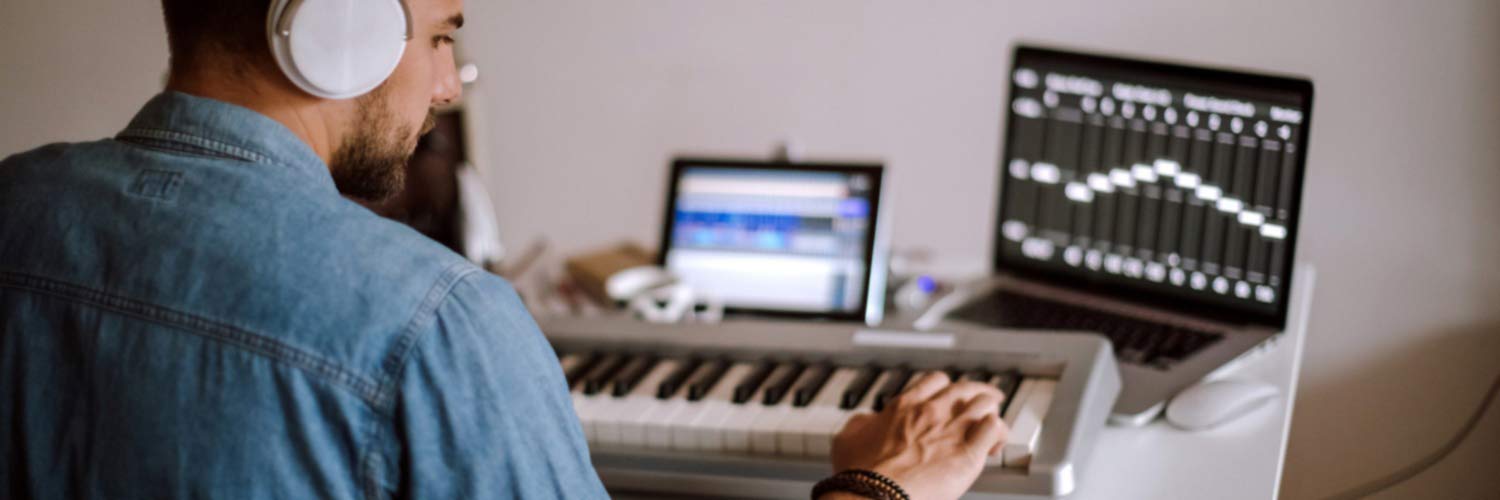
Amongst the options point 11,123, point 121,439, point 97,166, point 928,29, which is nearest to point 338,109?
point 97,166

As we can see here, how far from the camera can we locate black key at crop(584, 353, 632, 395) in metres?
1.40

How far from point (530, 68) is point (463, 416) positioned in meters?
2.08

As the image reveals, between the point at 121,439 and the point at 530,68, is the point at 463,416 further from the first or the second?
the point at 530,68

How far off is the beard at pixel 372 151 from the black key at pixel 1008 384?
64 centimetres

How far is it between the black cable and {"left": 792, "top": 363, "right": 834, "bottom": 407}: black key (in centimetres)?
102

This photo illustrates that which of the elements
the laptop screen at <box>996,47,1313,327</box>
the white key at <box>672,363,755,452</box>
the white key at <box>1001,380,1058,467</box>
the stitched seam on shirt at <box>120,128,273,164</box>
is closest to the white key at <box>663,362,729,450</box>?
the white key at <box>672,363,755,452</box>

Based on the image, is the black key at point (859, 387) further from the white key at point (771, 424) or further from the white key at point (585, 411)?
the white key at point (585, 411)

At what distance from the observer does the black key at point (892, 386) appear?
1.32 metres

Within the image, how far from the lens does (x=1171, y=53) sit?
224 cm

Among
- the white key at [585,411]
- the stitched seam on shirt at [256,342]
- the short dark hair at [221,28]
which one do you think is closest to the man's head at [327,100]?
the short dark hair at [221,28]

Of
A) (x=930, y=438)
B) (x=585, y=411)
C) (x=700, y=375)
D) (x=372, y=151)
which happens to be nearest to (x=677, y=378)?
(x=700, y=375)

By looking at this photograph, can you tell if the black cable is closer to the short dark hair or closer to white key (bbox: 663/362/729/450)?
white key (bbox: 663/362/729/450)

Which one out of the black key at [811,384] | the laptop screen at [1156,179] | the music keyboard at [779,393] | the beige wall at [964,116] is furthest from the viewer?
the beige wall at [964,116]

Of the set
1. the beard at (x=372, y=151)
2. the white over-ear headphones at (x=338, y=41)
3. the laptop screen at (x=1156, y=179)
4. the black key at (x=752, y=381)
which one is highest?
the white over-ear headphones at (x=338, y=41)
